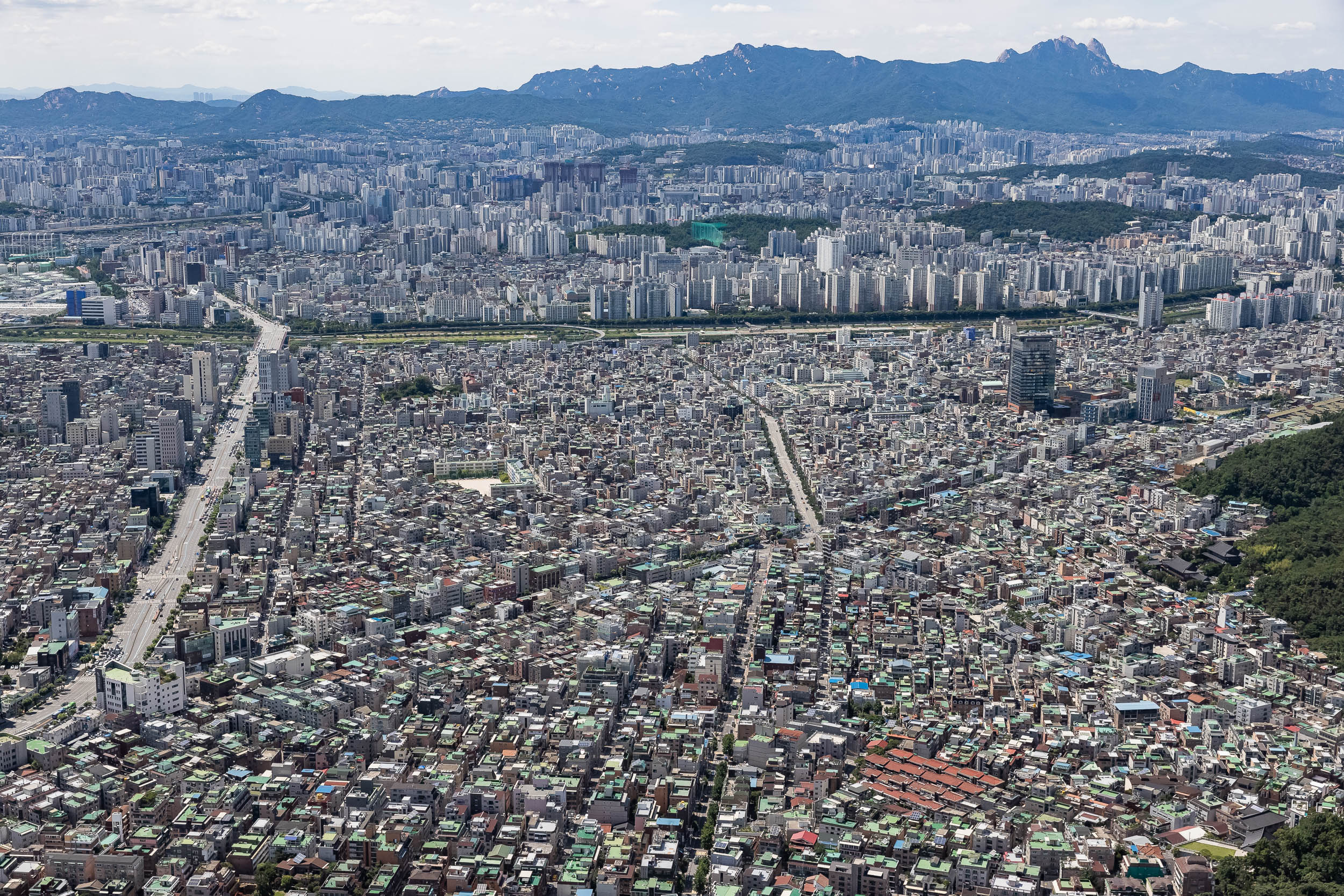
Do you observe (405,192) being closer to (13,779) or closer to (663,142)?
(663,142)

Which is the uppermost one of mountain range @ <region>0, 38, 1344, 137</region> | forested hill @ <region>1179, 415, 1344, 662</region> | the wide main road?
mountain range @ <region>0, 38, 1344, 137</region>

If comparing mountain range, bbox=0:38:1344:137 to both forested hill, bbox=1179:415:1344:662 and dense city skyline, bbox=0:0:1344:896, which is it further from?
forested hill, bbox=1179:415:1344:662

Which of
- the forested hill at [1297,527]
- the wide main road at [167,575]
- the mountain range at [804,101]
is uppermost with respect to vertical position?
the mountain range at [804,101]

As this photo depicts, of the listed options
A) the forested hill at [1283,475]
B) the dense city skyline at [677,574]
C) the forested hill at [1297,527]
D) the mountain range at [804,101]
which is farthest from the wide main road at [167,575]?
the mountain range at [804,101]

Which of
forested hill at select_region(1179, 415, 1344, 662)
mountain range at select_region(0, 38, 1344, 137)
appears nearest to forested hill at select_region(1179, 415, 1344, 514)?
forested hill at select_region(1179, 415, 1344, 662)

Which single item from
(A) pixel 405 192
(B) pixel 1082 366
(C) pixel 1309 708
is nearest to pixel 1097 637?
(C) pixel 1309 708

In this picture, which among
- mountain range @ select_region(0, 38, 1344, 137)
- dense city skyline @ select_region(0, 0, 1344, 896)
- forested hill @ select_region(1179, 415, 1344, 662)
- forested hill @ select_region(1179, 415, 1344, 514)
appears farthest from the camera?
mountain range @ select_region(0, 38, 1344, 137)

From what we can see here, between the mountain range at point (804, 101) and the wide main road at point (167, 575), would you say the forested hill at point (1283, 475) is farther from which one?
the mountain range at point (804, 101)
